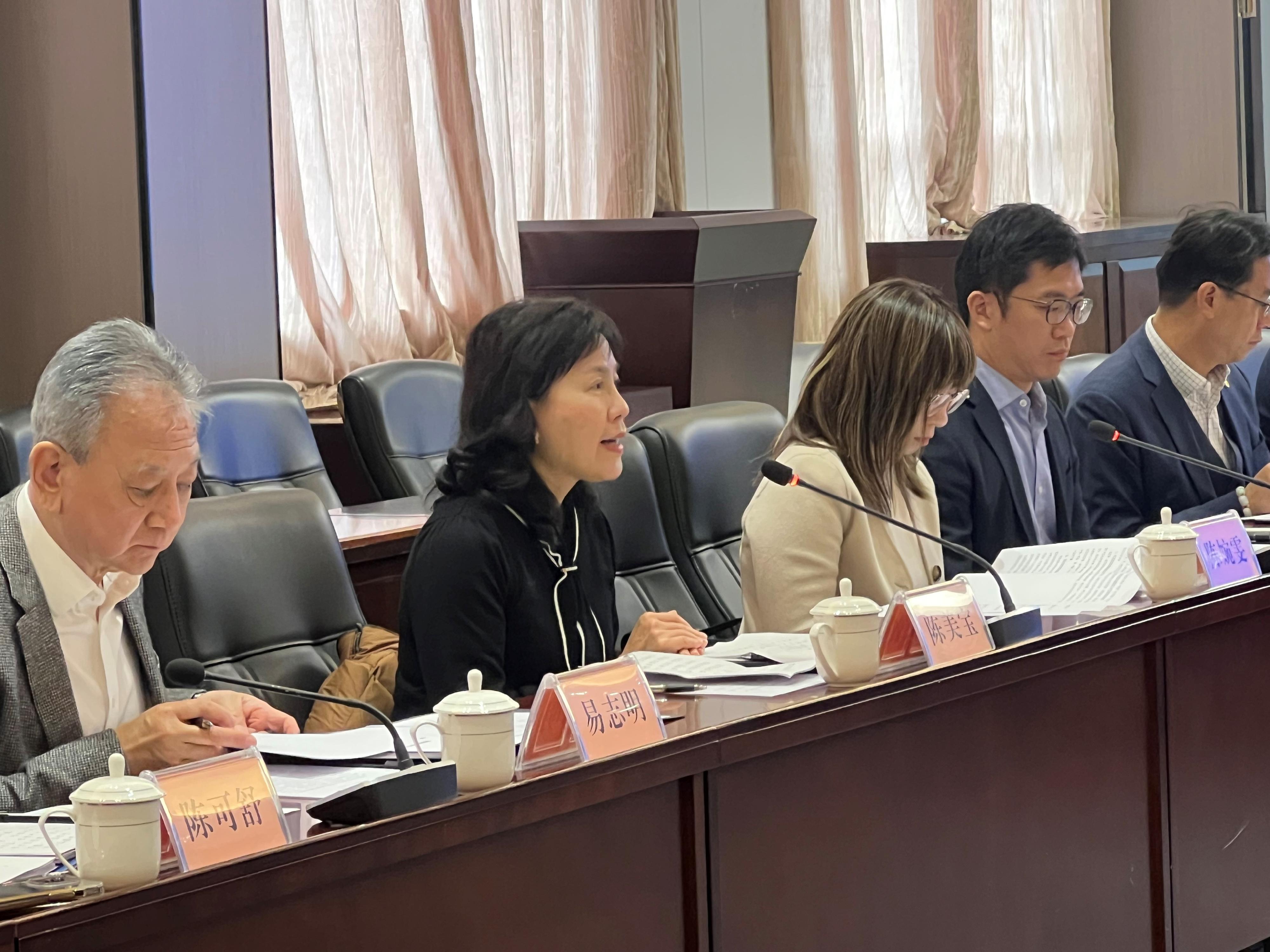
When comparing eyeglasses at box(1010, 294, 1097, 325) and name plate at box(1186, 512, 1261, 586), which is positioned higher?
eyeglasses at box(1010, 294, 1097, 325)

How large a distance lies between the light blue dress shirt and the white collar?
1.53m

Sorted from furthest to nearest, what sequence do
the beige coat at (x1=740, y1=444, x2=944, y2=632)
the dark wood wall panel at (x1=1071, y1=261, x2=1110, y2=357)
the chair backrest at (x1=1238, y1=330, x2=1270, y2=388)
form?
the dark wood wall panel at (x1=1071, y1=261, x2=1110, y2=357)
the chair backrest at (x1=1238, y1=330, x2=1270, y2=388)
the beige coat at (x1=740, y1=444, x2=944, y2=632)

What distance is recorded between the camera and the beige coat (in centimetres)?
223

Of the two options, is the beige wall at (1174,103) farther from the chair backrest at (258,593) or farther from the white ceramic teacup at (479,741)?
the white ceramic teacup at (479,741)

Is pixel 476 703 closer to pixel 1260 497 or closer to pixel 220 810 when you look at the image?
pixel 220 810

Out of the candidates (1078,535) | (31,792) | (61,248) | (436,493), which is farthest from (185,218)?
(31,792)

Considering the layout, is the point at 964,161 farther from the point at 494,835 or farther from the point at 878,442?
the point at 494,835

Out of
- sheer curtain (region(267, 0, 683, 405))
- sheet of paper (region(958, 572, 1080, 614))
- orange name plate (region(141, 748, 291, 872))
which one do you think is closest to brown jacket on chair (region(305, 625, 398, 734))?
sheet of paper (region(958, 572, 1080, 614))

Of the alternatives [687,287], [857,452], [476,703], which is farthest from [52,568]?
[687,287]

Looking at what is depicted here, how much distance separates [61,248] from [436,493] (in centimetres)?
125

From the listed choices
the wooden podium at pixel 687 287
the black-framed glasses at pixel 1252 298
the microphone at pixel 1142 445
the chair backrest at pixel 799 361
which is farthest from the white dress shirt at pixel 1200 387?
the chair backrest at pixel 799 361

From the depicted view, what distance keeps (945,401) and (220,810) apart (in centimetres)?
137

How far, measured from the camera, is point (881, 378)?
2293 mm

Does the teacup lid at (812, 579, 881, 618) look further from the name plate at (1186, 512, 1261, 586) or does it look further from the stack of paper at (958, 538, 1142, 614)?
the name plate at (1186, 512, 1261, 586)
